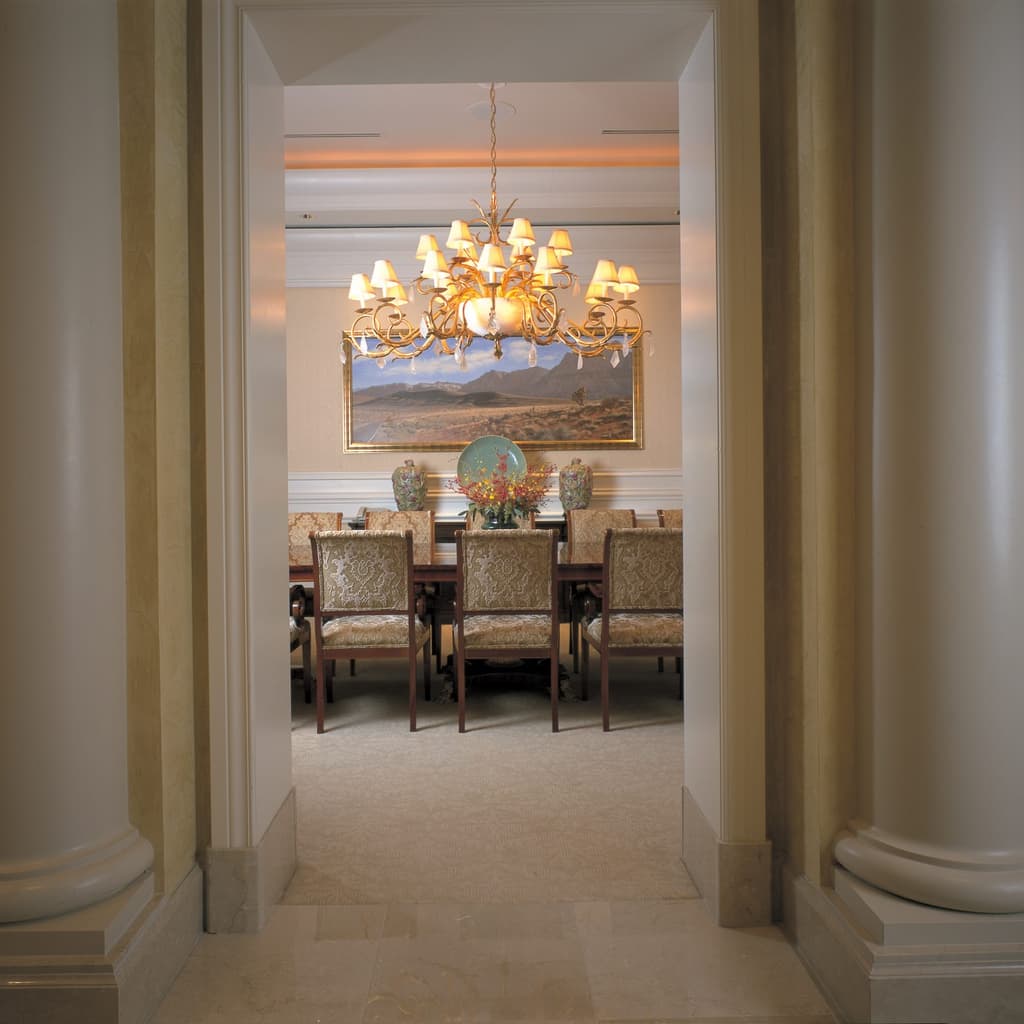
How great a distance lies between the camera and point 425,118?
5.67 m

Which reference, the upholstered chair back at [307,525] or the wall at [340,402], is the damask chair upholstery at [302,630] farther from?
the wall at [340,402]

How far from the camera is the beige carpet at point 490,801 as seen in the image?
257 cm

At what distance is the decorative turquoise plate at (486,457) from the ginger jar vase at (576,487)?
0.35 meters

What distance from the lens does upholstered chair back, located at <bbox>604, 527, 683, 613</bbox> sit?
173 inches

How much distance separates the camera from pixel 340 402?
7.59m
